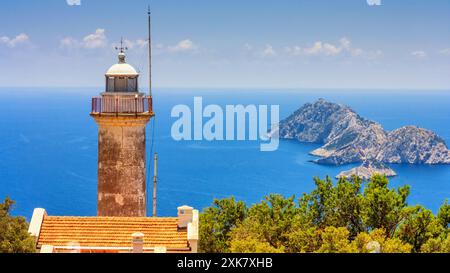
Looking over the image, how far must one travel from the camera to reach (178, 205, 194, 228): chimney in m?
18.2

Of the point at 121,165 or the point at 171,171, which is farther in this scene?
the point at 171,171

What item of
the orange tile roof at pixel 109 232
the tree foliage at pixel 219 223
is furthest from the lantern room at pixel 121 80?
the tree foliage at pixel 219 223

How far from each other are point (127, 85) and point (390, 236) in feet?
30.4

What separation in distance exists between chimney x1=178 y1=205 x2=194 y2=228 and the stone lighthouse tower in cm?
265

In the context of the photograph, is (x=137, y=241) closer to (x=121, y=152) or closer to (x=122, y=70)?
(x=121, y=152)

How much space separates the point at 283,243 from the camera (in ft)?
68.0

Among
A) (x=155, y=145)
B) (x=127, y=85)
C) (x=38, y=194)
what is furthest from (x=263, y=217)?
(x=155, y=145)

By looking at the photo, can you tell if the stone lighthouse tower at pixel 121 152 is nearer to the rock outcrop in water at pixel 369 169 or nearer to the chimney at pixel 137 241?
the chimney at pixel 137 241

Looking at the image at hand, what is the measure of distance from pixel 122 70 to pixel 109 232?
17.5 feet

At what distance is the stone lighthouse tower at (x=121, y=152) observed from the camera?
66.4ft

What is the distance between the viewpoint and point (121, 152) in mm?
20266

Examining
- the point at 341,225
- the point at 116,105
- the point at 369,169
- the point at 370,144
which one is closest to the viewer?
the point at 116,105

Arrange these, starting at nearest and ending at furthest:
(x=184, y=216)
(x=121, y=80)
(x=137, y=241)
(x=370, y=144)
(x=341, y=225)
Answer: (x=137, y=241)
(x=184, y=216)
(x=121, y=80)
(x=341, y=225)
(x=370, y=144)

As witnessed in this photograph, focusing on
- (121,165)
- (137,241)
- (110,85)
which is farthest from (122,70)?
(137,241)
